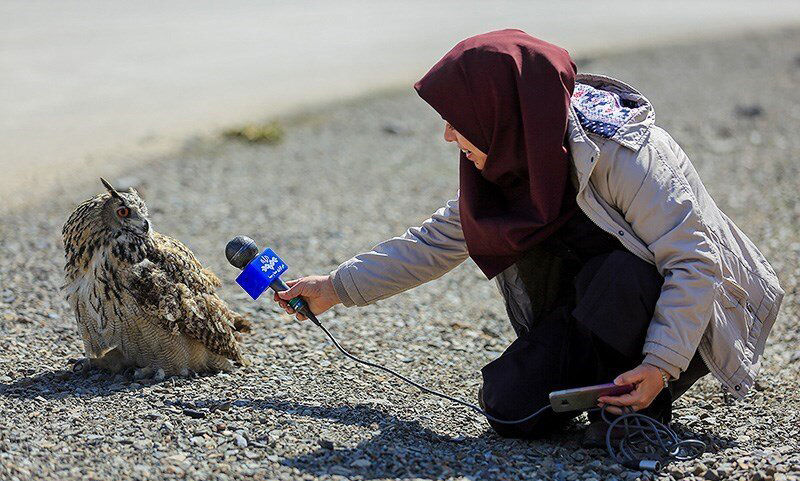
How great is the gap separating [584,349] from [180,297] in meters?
1.88

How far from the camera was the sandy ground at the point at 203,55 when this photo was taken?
10.9 meters

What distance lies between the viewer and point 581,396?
13.5 feet

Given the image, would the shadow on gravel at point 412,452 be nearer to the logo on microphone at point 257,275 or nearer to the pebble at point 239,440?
the pebble at point 239,440

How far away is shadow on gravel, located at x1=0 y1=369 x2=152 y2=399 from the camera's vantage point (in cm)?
461

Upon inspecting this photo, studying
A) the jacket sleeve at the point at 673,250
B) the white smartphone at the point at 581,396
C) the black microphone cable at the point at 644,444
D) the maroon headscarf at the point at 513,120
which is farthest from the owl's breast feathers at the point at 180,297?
the jacket sleeve at the point at 673,250

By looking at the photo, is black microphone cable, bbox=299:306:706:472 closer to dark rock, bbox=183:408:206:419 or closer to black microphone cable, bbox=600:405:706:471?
black microphone cable, bbox=600:405:706:471

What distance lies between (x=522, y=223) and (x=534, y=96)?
531 millimetres

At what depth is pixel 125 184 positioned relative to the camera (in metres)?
9.18

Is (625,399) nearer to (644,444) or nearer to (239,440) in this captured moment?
(644,444)

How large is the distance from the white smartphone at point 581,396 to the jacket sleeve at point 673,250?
0.72ft

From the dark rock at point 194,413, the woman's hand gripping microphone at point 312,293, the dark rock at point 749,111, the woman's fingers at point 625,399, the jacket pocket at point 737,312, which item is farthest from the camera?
the dark rock at point 749,111

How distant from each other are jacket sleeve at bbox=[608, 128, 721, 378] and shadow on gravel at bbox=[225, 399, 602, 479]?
613 millimetres

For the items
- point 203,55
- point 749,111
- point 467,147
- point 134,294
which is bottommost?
point 749,111

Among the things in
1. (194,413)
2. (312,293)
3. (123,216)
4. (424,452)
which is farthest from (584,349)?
(123,216)
